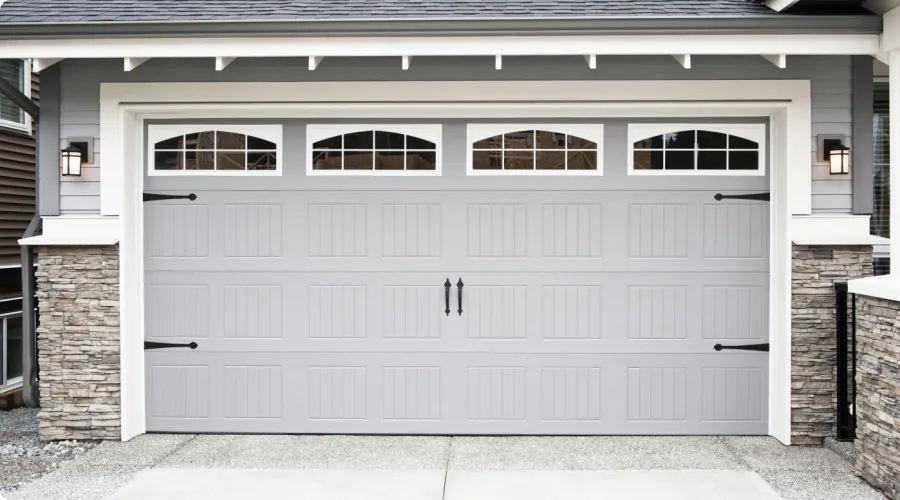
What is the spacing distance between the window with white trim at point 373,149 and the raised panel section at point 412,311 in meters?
0.84

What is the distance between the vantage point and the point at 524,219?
4922mm

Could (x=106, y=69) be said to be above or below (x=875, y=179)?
above

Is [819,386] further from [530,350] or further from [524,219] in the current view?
[524,219]

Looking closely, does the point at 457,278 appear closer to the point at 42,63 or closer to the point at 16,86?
the point at 42,63

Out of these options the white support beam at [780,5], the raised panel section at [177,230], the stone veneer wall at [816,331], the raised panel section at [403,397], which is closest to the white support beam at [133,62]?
the raised panel section at [177,230]

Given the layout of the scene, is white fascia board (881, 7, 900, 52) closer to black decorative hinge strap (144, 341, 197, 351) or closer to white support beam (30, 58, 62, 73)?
black decorative hinge strap (144, 341, 197, 351)

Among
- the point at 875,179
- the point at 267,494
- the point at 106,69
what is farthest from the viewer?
the point at 875,179

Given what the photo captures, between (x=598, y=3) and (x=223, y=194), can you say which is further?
(x=223, y=194)

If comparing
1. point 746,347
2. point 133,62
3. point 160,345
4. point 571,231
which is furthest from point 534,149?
point 160,345

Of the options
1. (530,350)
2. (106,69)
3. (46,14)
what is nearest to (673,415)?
(530,350)

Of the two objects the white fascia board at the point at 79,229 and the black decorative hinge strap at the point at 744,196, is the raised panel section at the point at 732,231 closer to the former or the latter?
the black decorative hinge strap at the point at 744,196

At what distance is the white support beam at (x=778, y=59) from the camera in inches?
168

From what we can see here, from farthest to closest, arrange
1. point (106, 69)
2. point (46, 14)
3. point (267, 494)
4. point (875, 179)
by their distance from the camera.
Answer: point (875, 179), point (106, 69), point (46, 14), point (267, 494)

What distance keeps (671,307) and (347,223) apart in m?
2.36
